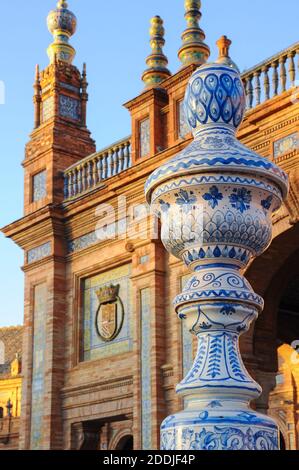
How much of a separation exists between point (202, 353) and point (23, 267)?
12.9 metres

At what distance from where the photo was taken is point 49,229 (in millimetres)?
16859

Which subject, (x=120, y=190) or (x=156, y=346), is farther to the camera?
(x=120, y=190)

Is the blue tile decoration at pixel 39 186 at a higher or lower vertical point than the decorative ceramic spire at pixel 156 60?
lower

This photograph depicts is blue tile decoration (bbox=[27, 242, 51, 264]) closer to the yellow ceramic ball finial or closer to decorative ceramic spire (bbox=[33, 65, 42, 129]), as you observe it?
decorative ceramic spire (bbox=[33, 65, 42, 129])

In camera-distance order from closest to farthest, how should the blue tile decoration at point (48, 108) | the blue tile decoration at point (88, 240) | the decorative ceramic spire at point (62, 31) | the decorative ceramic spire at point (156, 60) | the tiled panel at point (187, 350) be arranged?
1. the tiled panel at point (187, 350)
2. the blue tile decoration at point (88, 240)
3. the decorative ceramic spire at point (156, 60)
4. the blue tile decoration at point (48, 108)
5. the decorative ceramic spire at point (62, 31)

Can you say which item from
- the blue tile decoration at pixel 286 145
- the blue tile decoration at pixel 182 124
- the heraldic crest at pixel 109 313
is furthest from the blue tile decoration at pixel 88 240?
the blue tile decoration at pixel 286 145

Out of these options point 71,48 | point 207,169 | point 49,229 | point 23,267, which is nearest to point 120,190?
point 49,229

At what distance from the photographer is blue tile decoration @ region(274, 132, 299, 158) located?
12.0 m

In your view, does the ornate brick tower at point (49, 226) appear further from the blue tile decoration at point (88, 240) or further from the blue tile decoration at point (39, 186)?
the blue tile decoration at point (88, 240)

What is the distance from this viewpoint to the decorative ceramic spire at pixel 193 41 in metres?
14.7

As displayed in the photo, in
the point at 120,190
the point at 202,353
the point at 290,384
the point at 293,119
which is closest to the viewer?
the point at 202,353

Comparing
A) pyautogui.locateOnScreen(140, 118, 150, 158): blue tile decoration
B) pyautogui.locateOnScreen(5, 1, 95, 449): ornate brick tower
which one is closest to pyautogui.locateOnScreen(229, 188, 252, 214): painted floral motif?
pyautogui.locateOnScreen(140, 118, 150, 158): blue tile decoration

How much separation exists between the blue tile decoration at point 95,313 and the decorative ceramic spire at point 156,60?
130 inches

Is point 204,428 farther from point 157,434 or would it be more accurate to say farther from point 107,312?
point 107,312
